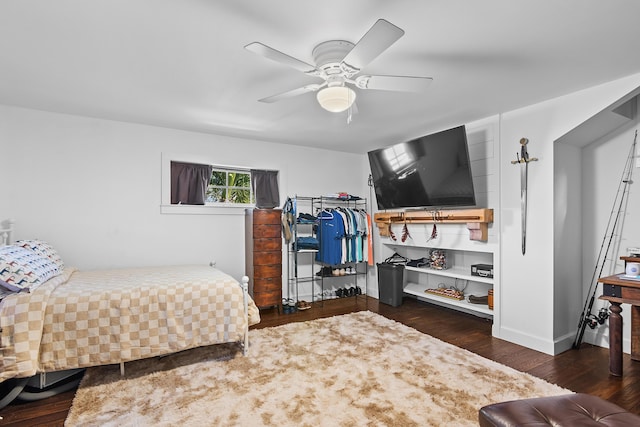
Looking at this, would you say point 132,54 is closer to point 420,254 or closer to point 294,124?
point 294,124

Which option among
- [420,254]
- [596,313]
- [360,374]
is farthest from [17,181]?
[596,313]

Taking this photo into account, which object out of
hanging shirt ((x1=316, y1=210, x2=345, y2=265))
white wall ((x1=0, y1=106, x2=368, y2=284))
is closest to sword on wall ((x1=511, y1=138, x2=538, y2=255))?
hanging shirt ((x1=316, y1=210, x2=345, y2=265))

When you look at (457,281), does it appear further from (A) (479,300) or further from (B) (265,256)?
(B) (265,256)

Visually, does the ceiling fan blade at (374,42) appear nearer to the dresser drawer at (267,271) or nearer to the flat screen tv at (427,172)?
the flat screen tv at (427,172)

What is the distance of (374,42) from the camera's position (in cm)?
161

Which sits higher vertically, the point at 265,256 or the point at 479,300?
the point at 265,256

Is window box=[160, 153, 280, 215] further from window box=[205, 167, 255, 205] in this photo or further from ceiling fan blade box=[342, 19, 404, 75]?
ceiling fan blade box=[342, 19, 404, 75]

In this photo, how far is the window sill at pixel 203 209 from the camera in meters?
4.03

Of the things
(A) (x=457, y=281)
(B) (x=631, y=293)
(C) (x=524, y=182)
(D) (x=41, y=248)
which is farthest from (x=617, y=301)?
(D) (x=41, y=248)

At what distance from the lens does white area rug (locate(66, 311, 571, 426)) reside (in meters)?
1.99

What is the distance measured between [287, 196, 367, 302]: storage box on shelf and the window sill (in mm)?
805

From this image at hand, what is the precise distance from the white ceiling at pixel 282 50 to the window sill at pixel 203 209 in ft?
3.79

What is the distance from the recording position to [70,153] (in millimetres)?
3521

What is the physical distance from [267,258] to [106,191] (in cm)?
205
